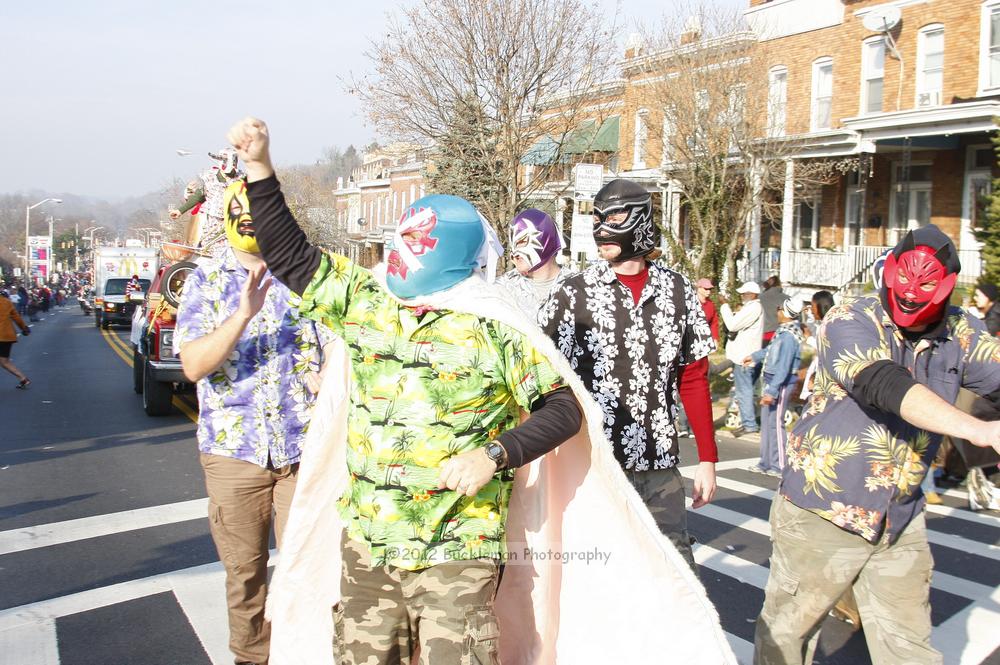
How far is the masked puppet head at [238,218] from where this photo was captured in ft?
10.1

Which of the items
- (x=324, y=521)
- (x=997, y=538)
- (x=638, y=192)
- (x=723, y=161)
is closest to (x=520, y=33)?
(x=723, y=161)

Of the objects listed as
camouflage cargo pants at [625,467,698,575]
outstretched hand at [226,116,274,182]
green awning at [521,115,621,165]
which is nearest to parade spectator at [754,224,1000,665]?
camouflage cargo pants at [625,467,698,575]

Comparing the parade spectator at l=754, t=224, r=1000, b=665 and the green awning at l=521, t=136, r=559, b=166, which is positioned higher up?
the green awning at l=521, t=136, r=559, b=166

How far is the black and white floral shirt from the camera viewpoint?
3811 millimetres

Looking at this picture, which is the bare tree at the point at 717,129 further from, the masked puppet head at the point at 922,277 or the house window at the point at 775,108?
the masked puppet head at the point at 922,277

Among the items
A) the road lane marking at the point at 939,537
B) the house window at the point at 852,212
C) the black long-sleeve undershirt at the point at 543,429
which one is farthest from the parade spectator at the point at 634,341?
the house window at the point at 852,212

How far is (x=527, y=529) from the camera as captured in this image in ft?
9.82

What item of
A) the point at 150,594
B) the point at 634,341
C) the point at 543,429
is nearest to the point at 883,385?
the point at 634,341

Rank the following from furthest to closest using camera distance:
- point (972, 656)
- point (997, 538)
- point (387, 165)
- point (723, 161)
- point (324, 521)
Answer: point (387, 165) < point (723, 161) < point (997, 538) < point (972, 656) < point (324, 521)

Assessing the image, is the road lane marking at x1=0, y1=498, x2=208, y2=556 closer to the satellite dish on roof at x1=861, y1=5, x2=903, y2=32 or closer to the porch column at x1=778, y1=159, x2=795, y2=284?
the porch column at x1=778, y1=159, x2=795, y2=284

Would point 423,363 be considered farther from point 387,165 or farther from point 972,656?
point 387,165

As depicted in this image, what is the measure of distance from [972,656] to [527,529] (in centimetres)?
336

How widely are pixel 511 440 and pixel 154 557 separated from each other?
4.54 m

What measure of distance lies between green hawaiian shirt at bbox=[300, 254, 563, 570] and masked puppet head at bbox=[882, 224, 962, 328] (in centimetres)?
135
